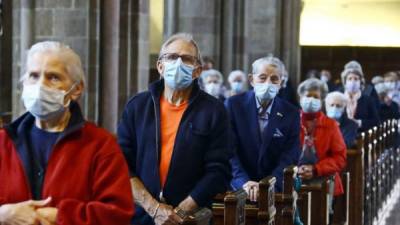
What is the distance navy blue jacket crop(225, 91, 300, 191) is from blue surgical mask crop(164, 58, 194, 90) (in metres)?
0.86

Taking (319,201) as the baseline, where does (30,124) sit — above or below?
above

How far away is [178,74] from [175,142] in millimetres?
321

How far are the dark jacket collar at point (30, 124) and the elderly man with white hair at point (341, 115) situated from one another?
460 centimetres

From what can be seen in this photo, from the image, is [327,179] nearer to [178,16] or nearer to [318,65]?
[178,16]

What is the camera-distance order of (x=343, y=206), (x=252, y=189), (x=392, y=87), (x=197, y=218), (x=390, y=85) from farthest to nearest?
(x=392, y=87)
(x=390, y=85)
(x=343, y=206)
(x=252, y=189)
(x=197, y=218)

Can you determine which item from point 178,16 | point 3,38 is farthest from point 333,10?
point 3,38

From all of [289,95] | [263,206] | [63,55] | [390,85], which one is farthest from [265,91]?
[390,85]

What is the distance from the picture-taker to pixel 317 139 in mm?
6070

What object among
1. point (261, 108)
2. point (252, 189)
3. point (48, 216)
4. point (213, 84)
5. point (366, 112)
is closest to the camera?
point (48, 216)

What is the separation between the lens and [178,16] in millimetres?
12750

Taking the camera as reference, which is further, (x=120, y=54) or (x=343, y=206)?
(x=120, y=54)

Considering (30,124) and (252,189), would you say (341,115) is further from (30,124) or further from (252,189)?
(30,124)

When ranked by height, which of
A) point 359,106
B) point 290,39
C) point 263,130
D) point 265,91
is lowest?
point 359,106

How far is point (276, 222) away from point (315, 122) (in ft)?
5.13
